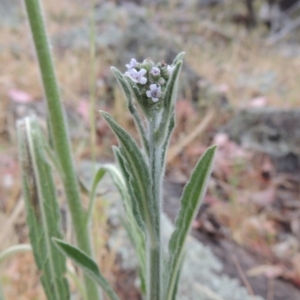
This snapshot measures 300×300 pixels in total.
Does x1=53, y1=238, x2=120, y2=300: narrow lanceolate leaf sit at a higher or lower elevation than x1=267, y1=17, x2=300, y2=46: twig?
lower

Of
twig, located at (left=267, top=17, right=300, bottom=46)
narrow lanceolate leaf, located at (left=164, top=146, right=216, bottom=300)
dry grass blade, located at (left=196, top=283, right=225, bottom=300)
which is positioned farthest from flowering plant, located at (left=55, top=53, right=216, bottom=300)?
twig, located at (left=267, top=17, right=300, bottom=46)

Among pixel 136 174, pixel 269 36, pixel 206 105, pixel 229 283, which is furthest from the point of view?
pixel 269 36

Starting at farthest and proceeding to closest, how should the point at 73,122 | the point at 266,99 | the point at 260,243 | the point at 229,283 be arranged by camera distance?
the point at 266,99, the point at 73,122, the point at 260,243, the point at 229,283

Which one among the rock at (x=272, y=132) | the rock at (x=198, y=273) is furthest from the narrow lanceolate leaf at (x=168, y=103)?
the rock at (x=272, y=132)

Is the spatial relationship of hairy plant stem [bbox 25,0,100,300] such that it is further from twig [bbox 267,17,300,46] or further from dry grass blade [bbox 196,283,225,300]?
twig [bbox 267,17,300,46]

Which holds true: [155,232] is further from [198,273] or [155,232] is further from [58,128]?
[198,273]

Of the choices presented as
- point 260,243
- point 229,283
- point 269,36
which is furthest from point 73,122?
point 269,36

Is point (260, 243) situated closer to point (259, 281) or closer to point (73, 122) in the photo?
point (259, 281)

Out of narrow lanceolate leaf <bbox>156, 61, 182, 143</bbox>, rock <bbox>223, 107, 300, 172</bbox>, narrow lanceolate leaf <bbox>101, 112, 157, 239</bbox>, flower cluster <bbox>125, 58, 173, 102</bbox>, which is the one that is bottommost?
narrow lanceolate leaf <bbox>101, 112, 157, 239</bbox>
